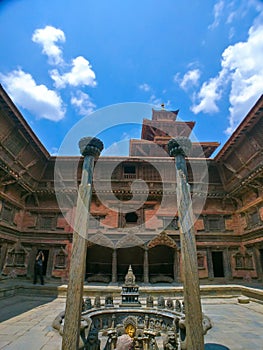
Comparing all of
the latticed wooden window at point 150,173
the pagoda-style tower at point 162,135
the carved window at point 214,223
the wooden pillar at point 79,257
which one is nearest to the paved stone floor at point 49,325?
the wooden pillar at point 79,257

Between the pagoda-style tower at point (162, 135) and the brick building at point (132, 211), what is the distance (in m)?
→ 3.75

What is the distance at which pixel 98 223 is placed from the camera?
1397 cm

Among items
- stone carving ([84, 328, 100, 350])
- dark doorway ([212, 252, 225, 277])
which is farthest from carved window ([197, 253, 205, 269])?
stone carving ([84, 328, 100, 350])

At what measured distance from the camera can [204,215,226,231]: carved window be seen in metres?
14.4

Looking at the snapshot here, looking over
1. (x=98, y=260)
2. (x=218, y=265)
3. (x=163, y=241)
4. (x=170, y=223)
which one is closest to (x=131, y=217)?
(x=170, y=223)

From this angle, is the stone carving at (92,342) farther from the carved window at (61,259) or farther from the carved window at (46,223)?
the carved window at (46,223)

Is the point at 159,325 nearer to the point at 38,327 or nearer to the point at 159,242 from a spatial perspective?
the point at 38,327

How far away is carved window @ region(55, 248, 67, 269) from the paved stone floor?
12.8ft

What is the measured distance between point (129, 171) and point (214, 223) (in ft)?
23.5

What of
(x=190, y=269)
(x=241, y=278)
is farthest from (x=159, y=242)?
(x=190, y=269)

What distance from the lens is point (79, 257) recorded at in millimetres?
3334

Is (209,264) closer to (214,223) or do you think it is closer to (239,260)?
(239,260)

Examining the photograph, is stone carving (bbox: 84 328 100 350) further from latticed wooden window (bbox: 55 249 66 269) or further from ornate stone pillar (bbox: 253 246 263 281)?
ornate stone pillar (bbox: 253 246 263 281)

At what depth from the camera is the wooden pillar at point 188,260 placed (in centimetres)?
293
